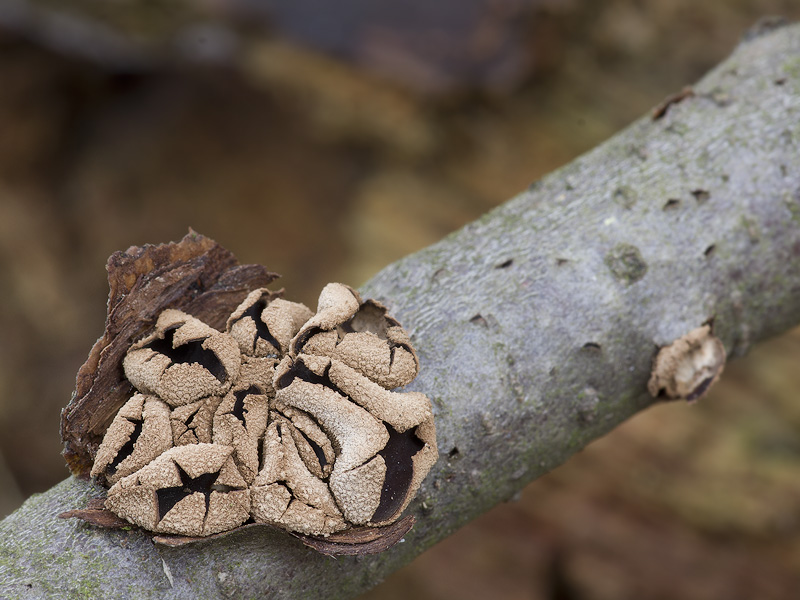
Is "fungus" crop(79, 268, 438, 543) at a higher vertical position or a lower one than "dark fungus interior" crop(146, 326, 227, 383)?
lower

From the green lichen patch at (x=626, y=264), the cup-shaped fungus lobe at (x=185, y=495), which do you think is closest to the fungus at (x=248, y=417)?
the cup-shaped fungus lobe at (x=185, y=495)

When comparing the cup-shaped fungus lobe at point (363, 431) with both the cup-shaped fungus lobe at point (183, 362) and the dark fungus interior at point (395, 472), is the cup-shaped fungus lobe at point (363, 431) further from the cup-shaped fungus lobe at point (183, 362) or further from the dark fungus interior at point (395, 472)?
the cup-shaped fungus lobe at point (183, 362)

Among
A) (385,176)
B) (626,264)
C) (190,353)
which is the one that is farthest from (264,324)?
(385,176)

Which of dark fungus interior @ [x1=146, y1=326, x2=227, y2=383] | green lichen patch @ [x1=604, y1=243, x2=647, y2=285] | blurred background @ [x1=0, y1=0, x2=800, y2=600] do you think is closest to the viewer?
dark fungus interior @ [x1=146, y1=326, x2=227, y2=383]

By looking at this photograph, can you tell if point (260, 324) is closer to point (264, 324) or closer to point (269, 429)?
point (264, 324)

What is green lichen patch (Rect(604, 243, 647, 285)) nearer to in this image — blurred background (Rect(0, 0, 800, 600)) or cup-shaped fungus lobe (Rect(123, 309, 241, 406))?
cup-shaped fungus lobe (Rect(123, 309, 241, 406))

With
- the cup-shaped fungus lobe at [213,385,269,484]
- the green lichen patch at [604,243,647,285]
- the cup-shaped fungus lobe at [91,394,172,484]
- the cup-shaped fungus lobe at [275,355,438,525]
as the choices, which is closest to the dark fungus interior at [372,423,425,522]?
the cup-shaped fungus lobe at [275,355,438,525]

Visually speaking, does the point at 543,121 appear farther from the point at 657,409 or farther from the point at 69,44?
the point at 69,44
